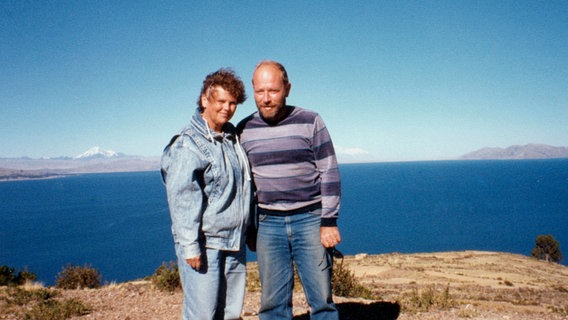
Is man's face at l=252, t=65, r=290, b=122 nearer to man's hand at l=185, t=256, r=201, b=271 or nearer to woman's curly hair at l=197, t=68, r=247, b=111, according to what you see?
woman's curly hair at l=197, t=68, r=247, b=111

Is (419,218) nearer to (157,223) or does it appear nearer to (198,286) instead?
(157,223)

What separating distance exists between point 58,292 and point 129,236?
75.9 metres

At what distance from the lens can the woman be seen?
237cm

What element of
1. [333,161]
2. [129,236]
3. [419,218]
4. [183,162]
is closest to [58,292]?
[183,162]

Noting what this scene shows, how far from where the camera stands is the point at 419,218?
95.0 meters

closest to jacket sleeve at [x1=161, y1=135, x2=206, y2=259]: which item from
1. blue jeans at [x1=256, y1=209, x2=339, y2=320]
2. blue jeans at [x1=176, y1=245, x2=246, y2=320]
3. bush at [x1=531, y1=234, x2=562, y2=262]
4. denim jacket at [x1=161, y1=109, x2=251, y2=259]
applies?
denim jacket at [x1=161, y1=109, x2=251, y2=259]

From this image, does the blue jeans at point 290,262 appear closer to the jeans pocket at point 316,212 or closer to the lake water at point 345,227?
the jeans pocket at point 316,212

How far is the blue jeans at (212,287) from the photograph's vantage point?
2.51m

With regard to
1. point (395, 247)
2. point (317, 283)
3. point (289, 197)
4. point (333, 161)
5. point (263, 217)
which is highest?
point (333, 161)

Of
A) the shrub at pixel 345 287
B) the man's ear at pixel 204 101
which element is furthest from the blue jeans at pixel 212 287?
the shrub at pixel 345 287

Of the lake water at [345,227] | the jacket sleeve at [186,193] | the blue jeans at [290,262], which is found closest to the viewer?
the jacket sleeve at [186,193]

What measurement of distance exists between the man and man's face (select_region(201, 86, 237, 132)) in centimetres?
28

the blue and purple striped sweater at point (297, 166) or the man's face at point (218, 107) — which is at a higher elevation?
the man's face at point (218, 107)

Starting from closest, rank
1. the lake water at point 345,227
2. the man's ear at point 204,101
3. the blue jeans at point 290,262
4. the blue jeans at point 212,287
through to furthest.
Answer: the blue jeans at point 212,287, the man's ear at point 204,101, the blue jeans at point 290,262, the lake water at point 345,227
